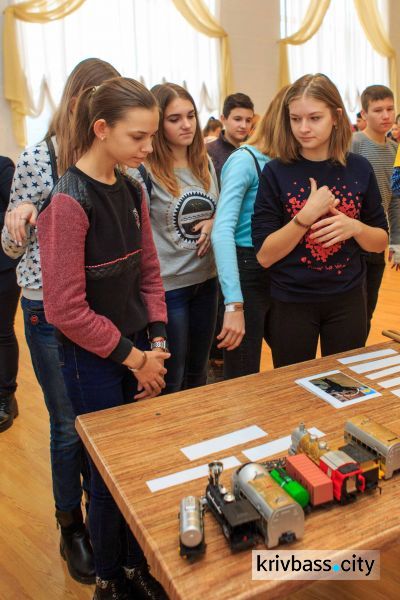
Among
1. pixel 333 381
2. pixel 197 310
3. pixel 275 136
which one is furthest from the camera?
pixel 197 310

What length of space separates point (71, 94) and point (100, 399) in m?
0.75

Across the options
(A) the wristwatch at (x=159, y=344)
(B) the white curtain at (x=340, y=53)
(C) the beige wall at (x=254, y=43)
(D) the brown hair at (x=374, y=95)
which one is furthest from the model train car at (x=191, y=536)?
(B) the white curtain at (x=340, y=53)

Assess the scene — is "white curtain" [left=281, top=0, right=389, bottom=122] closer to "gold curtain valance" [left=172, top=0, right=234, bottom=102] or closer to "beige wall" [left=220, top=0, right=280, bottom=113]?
"beige wall" [left=220, top=0, right=280, bottom=113]

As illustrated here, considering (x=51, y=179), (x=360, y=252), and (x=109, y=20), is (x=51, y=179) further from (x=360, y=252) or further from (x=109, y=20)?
(x=109, y=20)

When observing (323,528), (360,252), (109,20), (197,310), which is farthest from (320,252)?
(109,20)

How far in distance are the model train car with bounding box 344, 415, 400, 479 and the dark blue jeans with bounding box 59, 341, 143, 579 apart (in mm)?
560

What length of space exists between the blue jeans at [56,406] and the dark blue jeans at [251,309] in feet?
1.91

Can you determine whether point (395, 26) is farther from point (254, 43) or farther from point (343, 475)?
point (343, 475)

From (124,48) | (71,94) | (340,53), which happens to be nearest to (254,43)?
(340,53)

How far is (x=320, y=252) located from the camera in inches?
58.4

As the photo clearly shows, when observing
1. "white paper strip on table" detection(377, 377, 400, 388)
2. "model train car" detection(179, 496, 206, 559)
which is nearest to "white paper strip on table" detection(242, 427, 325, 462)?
"model train car" detection(179, 496, 206, 559)

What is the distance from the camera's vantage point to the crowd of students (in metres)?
1.18

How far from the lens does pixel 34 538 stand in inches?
70.9

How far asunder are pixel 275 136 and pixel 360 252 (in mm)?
409
